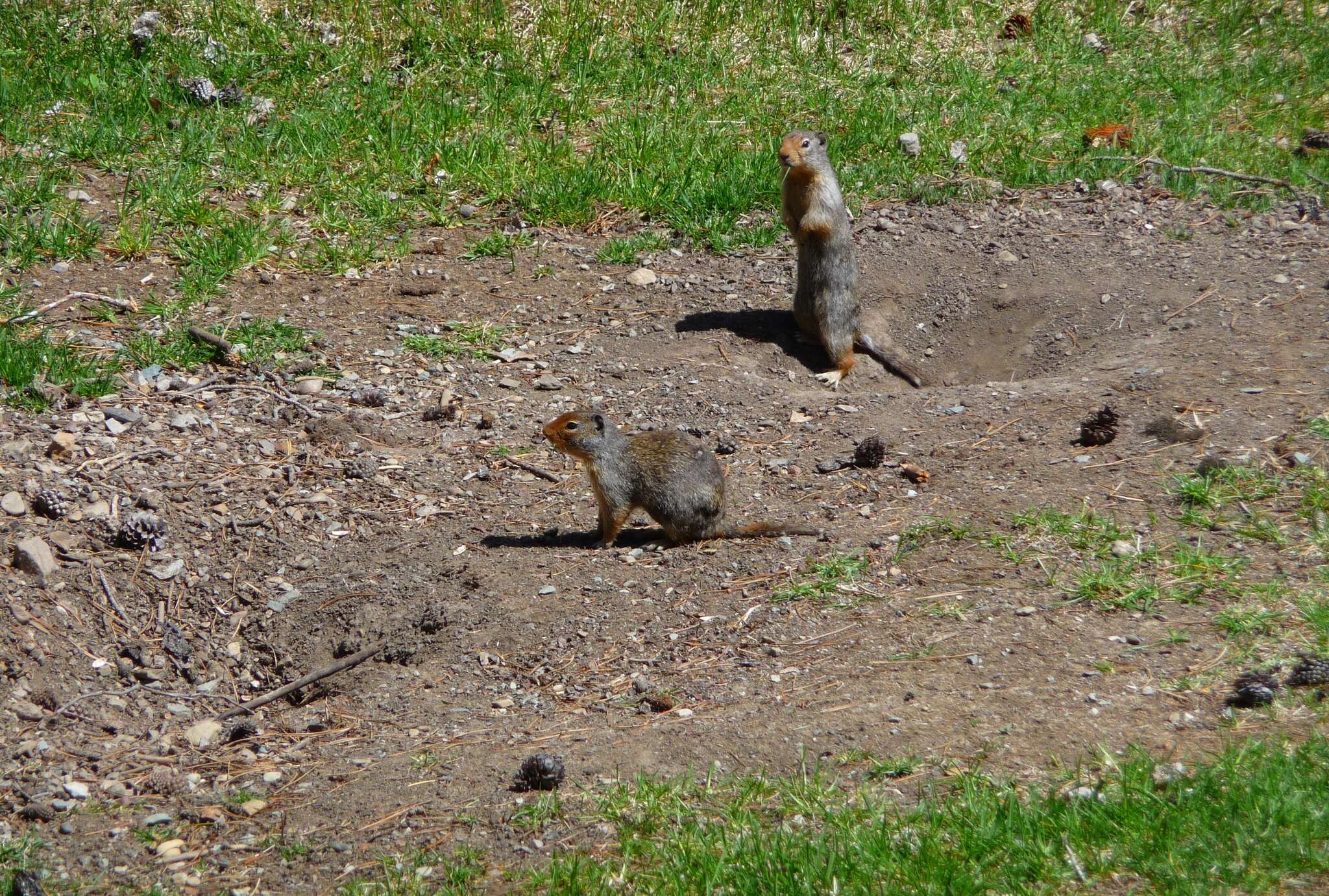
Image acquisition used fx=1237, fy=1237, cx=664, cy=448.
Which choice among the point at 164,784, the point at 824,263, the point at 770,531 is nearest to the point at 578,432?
the point at 770,531

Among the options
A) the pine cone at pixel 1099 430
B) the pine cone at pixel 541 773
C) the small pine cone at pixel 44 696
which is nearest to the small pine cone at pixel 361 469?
the small pine cone at pixel 44 696

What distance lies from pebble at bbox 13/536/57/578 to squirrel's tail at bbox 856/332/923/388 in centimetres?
414

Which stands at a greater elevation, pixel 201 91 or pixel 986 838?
pixel 201 91

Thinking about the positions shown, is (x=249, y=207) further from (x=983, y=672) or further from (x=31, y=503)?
(x=983, y=672)

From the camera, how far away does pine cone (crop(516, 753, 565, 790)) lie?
345 cm

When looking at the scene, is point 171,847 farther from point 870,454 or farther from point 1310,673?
point 1310,673

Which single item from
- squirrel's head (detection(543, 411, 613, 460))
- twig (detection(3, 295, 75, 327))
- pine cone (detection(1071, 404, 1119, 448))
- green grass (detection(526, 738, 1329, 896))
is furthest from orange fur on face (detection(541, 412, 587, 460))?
twig (detection(3, 295, 75, 327))

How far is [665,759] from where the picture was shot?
3566mm

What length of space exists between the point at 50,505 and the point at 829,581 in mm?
2958

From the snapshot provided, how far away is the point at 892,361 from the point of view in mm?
6742

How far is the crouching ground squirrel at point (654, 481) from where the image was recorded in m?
4.91

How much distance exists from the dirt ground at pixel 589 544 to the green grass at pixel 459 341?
0.25ft

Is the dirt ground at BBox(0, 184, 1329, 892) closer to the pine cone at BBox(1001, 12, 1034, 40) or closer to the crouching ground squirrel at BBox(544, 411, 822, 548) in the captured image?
the crouching ground squirrel at BBox(544, 411, 822, 548)

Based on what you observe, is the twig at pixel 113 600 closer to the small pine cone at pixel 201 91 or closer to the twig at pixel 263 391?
the twig at pixel 263 391
